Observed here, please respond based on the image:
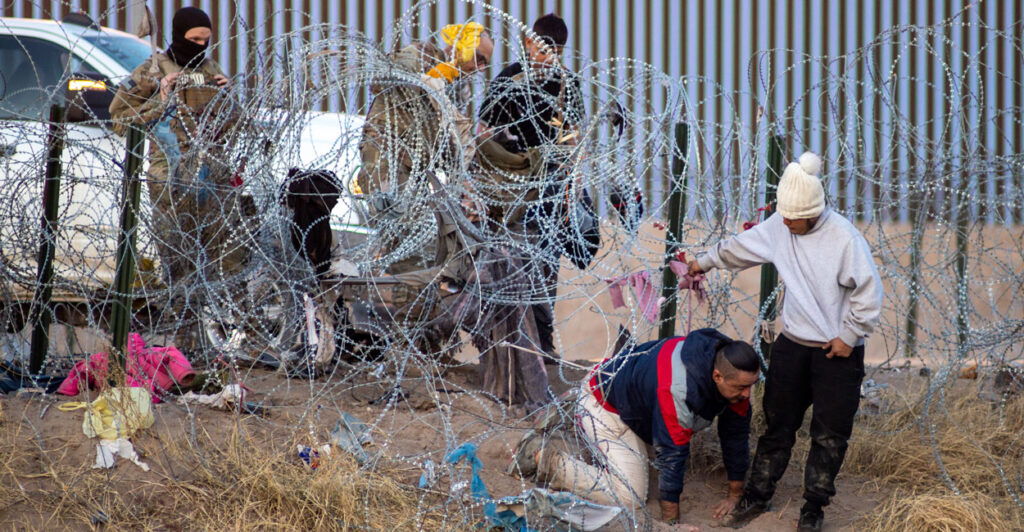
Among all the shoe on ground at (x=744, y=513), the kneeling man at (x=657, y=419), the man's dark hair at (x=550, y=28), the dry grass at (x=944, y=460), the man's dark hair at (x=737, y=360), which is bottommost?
the shoe on ground at (x=744, y=513)

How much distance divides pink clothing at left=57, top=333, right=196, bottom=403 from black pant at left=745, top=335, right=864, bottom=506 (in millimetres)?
2607

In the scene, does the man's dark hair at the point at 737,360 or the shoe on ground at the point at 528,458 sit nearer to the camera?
the man's dark hair at the point at 737,360

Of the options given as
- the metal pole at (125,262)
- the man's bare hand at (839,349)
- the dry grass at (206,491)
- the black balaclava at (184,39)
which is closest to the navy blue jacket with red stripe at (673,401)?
the man's bare hand at (839,349)

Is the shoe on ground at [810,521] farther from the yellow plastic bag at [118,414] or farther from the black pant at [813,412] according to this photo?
the yellow plastic bag at [118,414]

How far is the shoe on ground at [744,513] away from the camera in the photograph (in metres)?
4.28

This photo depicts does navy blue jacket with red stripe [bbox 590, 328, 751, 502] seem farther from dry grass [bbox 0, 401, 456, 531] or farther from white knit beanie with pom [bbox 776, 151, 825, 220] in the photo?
dry grass [bbox 0, 401, 456, 531]

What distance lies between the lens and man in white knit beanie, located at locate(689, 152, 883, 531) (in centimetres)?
394

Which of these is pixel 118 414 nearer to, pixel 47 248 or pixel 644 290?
pixel 47 248

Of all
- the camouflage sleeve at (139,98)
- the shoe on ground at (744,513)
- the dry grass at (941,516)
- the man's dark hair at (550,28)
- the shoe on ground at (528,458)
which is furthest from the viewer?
the man's dark hair at (550,28)

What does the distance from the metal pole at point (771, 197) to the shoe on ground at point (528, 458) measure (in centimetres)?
148

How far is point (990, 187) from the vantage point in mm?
6812

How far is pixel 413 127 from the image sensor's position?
17.5 ft

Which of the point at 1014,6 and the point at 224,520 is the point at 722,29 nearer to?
the point at 1014,6

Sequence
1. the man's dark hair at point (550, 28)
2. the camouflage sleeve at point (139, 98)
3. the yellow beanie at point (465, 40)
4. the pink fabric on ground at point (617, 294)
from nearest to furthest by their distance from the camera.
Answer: the pink fabric on ground at point (617, 294)
the yellow beanie at point (465, 40)
the camouflage sleeve at point (139, 98)
the man's dark hair at point (550, 28)
